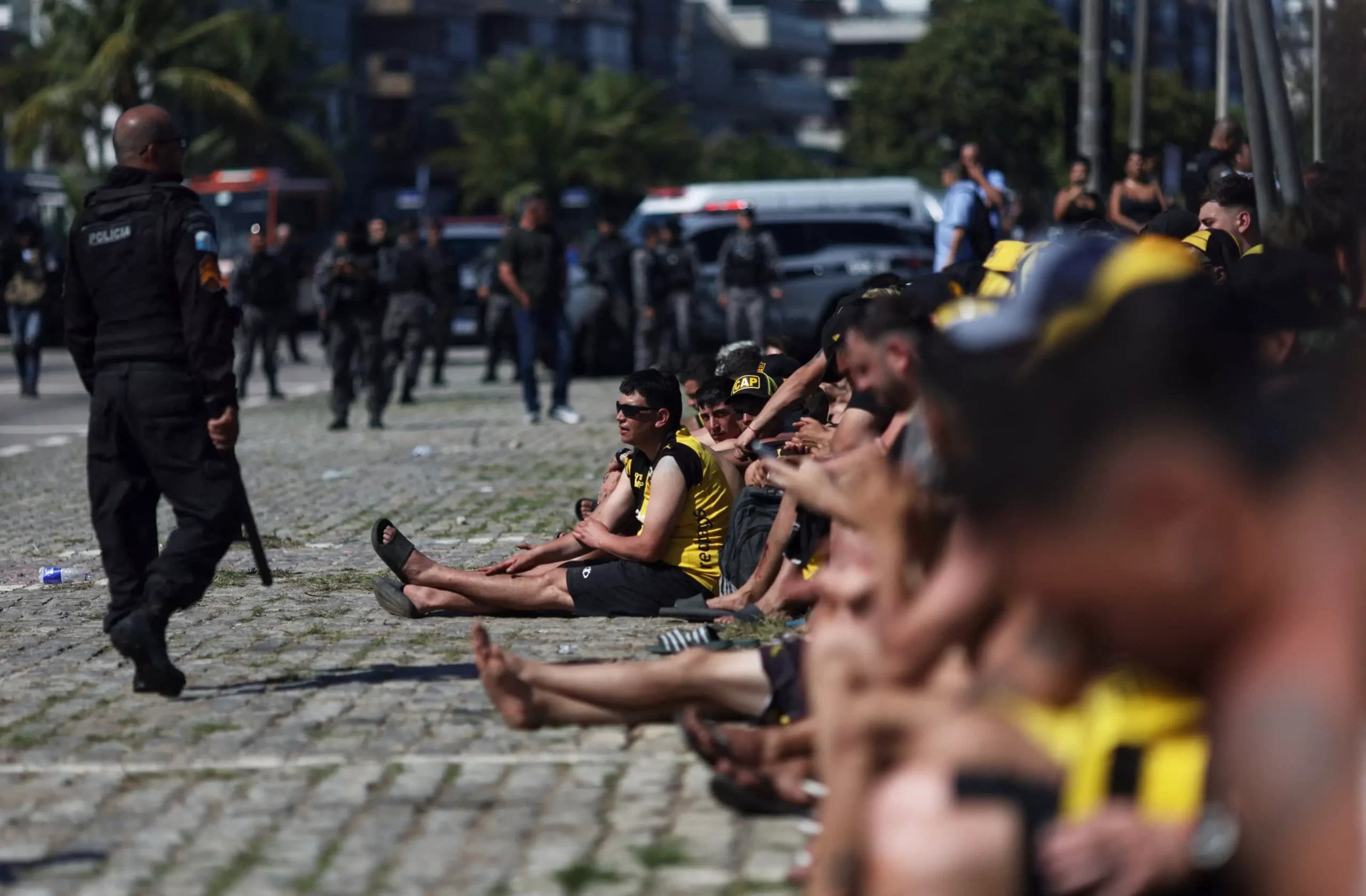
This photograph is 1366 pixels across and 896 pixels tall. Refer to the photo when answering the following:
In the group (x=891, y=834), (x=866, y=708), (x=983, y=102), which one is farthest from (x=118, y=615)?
(x=983, y=102)

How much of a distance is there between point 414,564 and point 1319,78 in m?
4.59

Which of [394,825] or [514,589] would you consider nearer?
[394,825]

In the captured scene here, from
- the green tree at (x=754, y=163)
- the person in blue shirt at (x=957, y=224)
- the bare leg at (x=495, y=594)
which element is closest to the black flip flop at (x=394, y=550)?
the bare leg at (x=495, y=594)

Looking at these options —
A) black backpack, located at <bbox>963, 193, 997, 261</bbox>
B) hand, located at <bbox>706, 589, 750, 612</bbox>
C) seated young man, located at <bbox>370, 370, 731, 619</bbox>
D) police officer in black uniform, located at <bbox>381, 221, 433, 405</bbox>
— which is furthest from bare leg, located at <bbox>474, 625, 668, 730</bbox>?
police officer in black uniform, located at <bbox>381, 221, 433, 405</bbox>

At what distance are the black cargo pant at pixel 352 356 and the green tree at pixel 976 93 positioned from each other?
1966 inches

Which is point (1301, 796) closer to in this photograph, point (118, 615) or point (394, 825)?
point (394, 825)

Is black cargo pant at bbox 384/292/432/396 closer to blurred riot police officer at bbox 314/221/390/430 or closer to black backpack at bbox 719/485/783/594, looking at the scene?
blurred riot police officer at bbox 314/221/390/430

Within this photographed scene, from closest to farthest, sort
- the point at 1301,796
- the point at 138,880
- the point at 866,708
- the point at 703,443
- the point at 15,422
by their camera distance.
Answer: the point at 1301,796 < the point at 866,708 < the point at 138,880 < the point at 703,443 < the point at 15,422

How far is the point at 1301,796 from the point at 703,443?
6.88 metres

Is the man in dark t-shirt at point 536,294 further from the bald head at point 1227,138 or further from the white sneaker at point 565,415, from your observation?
the bald head at point 1227,138

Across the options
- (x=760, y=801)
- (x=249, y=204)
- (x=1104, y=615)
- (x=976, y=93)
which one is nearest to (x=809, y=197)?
(x=249, y=204)

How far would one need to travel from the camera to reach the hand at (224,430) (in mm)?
6621

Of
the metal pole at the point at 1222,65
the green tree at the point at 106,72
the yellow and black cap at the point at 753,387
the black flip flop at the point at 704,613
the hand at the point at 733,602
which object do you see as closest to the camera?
the black flip flop at the point at 704,613

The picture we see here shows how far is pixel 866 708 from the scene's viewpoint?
3607 mm
